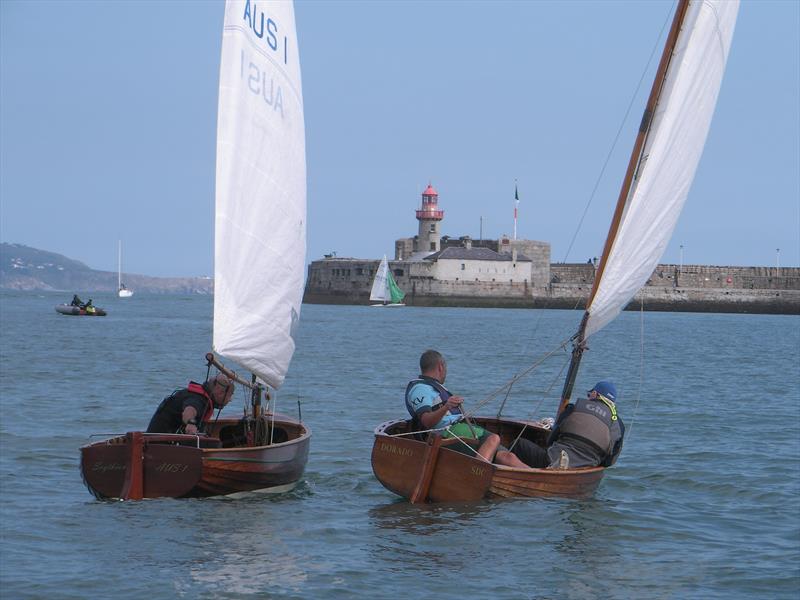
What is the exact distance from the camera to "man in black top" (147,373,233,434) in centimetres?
1047

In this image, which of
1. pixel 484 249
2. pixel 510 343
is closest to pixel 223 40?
pixel 510 343

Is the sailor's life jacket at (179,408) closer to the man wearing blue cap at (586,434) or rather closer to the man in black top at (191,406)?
the man in black top at (191,406)

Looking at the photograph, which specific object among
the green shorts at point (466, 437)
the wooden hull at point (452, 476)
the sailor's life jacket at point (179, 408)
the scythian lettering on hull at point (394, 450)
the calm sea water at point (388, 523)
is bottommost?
the calm sea water at point (388, 523)

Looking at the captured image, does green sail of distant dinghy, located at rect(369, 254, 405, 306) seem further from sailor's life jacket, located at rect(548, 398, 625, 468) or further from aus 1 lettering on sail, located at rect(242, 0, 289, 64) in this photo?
sailor's life jacket, located at rect(548, 398, 625, 468)

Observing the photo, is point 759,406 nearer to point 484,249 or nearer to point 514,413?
point 514,413

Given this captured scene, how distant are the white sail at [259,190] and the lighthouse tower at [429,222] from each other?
272 feet

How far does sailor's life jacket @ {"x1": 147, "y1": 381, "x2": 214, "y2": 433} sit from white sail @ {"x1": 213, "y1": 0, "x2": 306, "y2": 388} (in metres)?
0.48

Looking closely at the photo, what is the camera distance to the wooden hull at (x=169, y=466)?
10.0m

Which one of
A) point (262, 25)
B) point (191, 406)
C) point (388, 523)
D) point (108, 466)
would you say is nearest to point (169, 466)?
point (108, 466)

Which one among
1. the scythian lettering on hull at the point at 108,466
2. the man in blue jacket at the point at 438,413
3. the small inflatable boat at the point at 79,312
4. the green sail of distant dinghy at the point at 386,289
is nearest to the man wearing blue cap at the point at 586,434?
the man in blue jacket at the point at 438,413

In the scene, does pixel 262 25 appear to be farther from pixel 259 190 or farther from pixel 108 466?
pixel 108 466

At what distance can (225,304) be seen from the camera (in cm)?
1106

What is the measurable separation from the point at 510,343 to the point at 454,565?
35.8 m

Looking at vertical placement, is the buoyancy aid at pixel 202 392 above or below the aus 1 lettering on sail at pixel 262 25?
below
